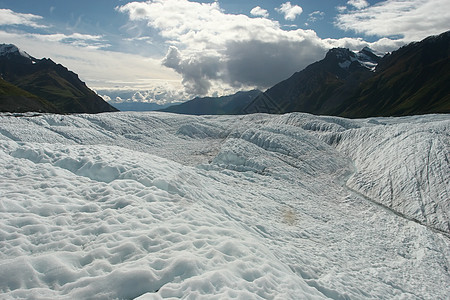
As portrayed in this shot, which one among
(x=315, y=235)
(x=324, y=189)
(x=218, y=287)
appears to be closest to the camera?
(x=218, y=287)

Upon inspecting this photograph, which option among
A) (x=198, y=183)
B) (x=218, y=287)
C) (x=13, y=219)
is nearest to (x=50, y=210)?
(x=13, y=219)

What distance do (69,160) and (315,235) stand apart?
747 inches

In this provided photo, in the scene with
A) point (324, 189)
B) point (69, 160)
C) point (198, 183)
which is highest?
point (69, 160)

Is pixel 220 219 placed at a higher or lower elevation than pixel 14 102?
lower

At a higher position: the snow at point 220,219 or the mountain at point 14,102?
the mountain at point 14,102

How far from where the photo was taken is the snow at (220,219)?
31.7ft

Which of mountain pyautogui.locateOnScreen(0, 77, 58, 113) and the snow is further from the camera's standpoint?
mountain pyautogui.locateOnScreen(0, 77, 58, 113)

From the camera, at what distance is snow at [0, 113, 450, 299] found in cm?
967

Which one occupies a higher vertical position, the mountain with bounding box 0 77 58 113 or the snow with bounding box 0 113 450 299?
the mountain with bounding box 0 77 58 113

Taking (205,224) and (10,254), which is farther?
(205,224)

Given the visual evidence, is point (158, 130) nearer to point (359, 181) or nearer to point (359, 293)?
point (359, 181)

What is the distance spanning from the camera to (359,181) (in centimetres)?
3681

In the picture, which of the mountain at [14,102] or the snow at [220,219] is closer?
the snow at [220,219]

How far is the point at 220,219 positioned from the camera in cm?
1680
